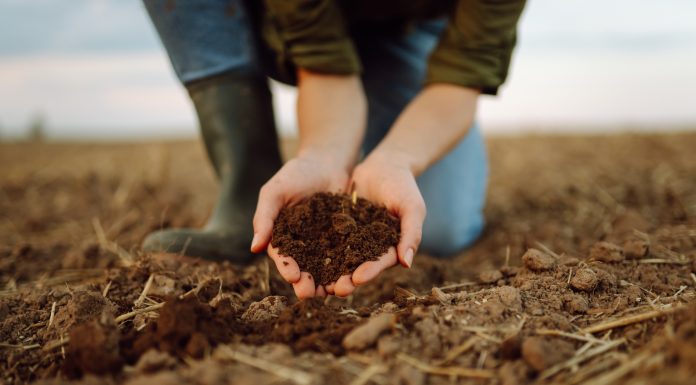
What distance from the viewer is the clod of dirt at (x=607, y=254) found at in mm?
1708

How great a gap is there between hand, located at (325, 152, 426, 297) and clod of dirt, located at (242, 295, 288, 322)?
16cm

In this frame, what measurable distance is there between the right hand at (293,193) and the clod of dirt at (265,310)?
0.06 metres

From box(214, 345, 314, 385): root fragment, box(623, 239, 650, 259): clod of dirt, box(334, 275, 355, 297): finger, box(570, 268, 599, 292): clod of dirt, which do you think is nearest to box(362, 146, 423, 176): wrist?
box(334, 275, 355, 297): finger

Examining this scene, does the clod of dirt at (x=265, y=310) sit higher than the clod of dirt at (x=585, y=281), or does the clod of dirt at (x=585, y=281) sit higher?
the clod of dirt at (x=265, y=310)

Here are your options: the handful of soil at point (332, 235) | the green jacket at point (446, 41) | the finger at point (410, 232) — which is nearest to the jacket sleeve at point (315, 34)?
the green jacket at point (446, 41)

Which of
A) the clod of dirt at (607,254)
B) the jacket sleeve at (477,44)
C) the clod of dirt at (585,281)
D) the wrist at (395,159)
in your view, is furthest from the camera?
the jacket sleeve at (477,44)

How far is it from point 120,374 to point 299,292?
501mm

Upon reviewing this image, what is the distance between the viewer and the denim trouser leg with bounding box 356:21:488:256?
2.68 metres

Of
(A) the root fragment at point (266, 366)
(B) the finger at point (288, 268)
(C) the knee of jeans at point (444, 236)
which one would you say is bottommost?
(C) the knee of jeans at point (444, 236)

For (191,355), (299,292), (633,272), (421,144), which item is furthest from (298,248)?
(633,272)

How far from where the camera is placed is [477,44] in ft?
7.00

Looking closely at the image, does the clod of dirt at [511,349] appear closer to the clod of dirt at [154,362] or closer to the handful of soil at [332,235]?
the handful of soil at [332,235]

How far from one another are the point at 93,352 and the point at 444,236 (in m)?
1.74

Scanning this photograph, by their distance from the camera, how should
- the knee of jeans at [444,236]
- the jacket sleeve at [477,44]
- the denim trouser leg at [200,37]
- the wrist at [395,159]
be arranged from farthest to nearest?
the knee of jeans at [444,236]
the denim trouser leg at [200,37]
the jacket sleeve at [477,44]
the wrist at [395,159]
